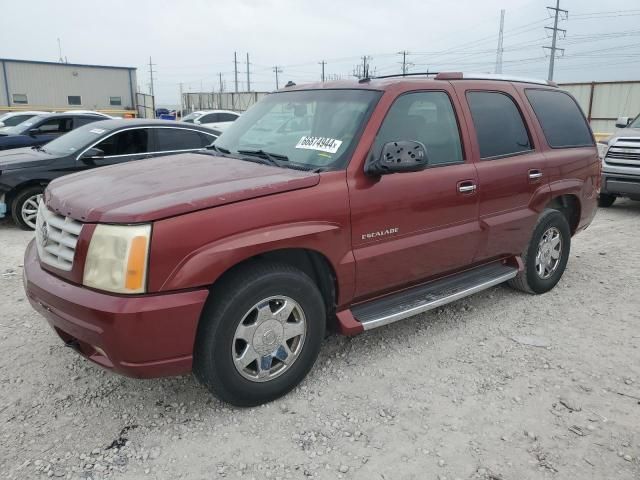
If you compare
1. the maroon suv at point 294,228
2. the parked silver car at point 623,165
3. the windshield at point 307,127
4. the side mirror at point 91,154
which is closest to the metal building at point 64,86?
the side mirror at point 91,154

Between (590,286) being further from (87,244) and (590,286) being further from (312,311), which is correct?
(87,244)

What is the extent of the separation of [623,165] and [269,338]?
8014 mm

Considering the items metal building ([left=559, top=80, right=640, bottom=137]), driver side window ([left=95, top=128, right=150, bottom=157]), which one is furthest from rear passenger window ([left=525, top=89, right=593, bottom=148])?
metal building ([left=559, top=80, right=640, bottom=137])

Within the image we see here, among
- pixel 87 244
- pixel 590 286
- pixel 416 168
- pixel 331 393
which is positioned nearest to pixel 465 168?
pixel 416 168

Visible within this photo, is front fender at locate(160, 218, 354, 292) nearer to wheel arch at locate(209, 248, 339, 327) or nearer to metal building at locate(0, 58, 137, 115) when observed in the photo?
wheel arch at locate(209, 248, 339, 327)

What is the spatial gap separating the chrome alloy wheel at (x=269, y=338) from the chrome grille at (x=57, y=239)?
956 mm

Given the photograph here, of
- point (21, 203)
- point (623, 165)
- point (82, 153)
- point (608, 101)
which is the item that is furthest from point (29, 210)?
point (608, 101)

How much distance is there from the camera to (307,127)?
3676mm

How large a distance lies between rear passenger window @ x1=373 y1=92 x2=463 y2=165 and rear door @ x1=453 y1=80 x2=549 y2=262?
202 mm

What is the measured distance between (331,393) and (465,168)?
1.89 m

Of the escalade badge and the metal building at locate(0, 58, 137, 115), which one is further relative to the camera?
the metal building at locate(0, 58, 137, 115)

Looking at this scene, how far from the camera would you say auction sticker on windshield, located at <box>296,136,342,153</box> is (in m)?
3.40

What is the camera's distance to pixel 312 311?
10.3 ft

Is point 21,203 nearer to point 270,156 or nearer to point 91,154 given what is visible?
point 91,154
